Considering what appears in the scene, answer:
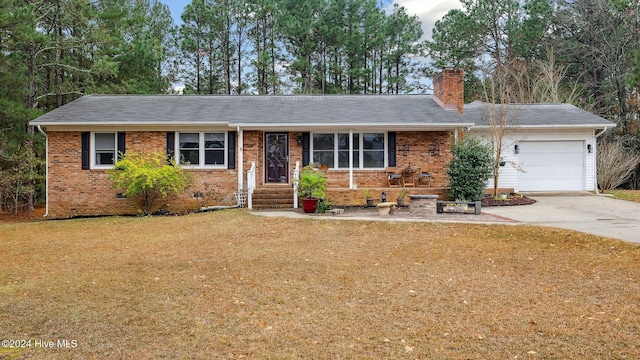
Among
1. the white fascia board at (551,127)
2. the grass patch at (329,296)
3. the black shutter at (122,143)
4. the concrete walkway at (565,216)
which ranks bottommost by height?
the grass patch at (329,296)

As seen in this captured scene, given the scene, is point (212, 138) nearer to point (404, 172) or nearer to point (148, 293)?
point (404, 172)

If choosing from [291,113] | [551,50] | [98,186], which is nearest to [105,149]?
[98,186]

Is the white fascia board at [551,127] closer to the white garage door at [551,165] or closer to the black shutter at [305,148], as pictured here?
the white garage door at [551,165]

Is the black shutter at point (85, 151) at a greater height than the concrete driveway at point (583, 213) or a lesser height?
greater

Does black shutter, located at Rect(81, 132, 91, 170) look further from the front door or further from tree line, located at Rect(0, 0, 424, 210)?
tree line, located at Rect(0, 0, 424, 210)

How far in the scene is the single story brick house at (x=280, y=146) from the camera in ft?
46.7

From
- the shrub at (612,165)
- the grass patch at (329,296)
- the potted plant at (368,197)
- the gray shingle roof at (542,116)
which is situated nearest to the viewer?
the grass patch at (329,296)

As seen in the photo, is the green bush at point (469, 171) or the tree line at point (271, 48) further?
the tree line at point (271, 48)

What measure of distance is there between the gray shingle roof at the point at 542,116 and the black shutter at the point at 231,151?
8972 mm

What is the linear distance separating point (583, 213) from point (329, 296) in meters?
9.65

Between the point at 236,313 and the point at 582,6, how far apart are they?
2837cm

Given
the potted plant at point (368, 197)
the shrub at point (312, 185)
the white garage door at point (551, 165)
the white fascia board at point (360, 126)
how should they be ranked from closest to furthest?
the shrub at point (312, 185)
the potted plant at point (368, 197)
the white fascia board at point (360, 126)
the white garage door at point (551, 165)

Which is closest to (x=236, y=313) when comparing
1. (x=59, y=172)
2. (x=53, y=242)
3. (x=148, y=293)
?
(x=148, y=293)

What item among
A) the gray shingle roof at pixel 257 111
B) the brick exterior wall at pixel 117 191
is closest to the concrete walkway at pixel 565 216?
the brick exterior wall at pixel 117 191
